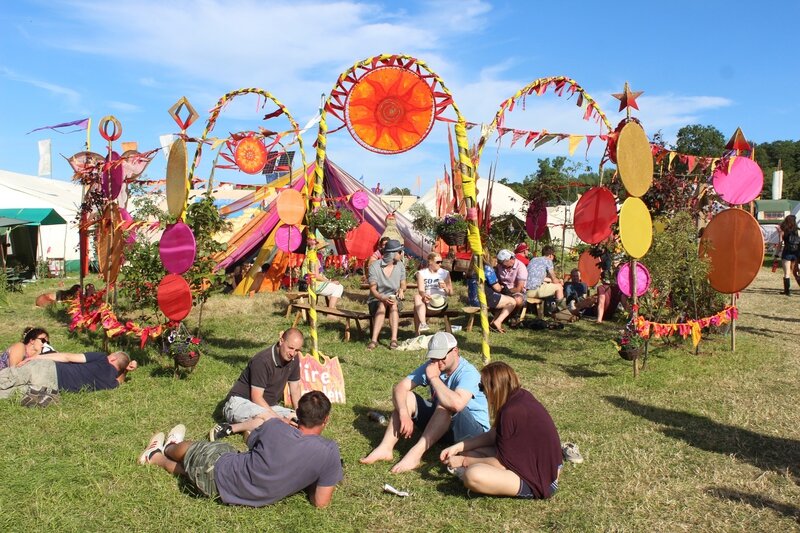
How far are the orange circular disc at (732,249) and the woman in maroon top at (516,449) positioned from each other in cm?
441

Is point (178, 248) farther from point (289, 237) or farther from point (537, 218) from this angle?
point (537, 218)

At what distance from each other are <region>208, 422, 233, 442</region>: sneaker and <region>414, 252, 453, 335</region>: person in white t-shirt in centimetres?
427

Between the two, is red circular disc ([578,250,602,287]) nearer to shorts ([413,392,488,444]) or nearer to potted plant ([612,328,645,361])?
potted plant ([612,328,645,361])

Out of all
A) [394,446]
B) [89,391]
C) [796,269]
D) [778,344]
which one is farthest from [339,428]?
[796,269]

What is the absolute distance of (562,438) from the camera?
4.93 m

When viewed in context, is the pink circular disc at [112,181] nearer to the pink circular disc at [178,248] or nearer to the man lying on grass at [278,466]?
the pink circular disc at [178,248]

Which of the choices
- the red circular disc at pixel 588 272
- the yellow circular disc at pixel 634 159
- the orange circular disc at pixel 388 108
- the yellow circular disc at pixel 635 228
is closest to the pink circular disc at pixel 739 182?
the yellow circular disc at pixel 634 159

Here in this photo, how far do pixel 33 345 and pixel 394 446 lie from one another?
154 inches

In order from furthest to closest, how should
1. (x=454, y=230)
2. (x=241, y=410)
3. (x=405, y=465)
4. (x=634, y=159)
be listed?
(x=454, y=230)
(x=634, y=159)
(x=241, y=410)
(x=405, y=465)

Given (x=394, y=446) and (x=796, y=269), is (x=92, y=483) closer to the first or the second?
(x=394, y=446)

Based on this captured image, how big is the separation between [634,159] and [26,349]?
6.37 metres

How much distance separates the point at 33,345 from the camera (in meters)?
6.22

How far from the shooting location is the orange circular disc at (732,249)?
6969 millimetres

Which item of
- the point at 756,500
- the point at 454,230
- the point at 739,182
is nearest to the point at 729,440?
the point at 756,500
